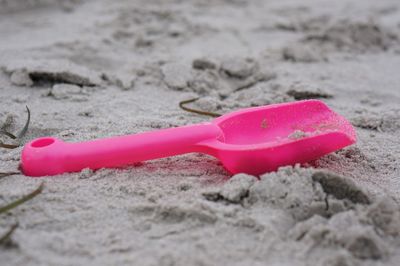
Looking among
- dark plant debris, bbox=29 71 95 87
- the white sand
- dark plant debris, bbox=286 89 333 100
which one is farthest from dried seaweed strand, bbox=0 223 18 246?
dark plant debris, bbox=286 89 333 100

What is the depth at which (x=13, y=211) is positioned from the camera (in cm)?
104

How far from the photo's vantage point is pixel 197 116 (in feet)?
5.38

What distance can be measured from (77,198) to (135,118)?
1.70 feet

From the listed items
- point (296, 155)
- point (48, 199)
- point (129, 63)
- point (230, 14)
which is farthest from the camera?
point (230, 14)

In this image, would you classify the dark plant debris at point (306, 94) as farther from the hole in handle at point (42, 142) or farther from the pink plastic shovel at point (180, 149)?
the hole in handle at point (42, 142)

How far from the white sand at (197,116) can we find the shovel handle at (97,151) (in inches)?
1.6

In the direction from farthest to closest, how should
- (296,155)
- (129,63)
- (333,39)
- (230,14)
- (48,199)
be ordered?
(230,14)
(333,39)
(129,63)
(296,155)
(48,199)

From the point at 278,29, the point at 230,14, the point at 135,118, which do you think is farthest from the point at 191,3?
the point at 135,118

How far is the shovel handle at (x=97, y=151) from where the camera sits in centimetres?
116

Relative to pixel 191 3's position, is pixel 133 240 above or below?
below

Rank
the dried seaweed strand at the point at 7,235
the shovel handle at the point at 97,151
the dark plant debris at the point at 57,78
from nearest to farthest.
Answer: the dried seaweed strand at the point at 7,235 < the shovel handle at the point at 97,151 < the dark plant debris at the point at 57,78

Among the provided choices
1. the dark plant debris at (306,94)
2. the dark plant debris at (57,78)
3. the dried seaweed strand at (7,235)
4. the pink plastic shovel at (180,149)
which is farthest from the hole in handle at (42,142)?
the dark plant debris at (306,94)

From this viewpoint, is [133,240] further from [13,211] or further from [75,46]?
[75,46]

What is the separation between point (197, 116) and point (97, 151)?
0.55 m
